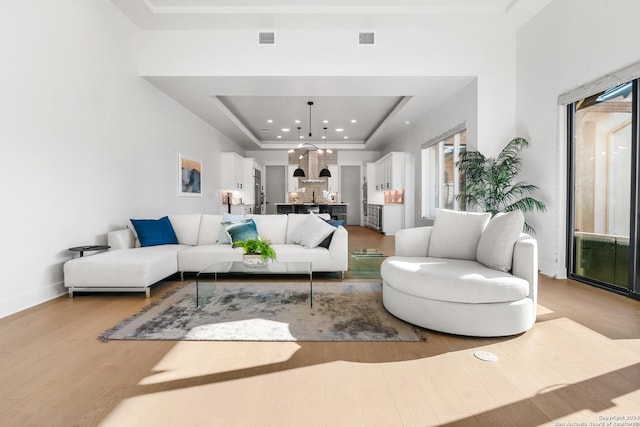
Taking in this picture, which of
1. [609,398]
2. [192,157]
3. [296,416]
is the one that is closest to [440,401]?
[296,416]

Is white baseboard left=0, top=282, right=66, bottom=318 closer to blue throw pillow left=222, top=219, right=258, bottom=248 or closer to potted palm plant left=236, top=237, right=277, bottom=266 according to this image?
blue throw pillow left=222, top=219, right=258, bottom=248

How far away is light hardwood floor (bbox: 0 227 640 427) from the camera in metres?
1.52

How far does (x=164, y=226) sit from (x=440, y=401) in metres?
4.07

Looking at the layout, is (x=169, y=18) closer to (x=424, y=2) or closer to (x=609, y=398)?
(x=424, y=2)

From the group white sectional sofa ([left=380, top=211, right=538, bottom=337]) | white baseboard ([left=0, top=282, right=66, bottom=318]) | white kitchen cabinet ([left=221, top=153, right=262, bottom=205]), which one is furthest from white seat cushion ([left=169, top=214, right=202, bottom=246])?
white kitchen cabinet ([left=221, top=153, right=262, bottom=205])

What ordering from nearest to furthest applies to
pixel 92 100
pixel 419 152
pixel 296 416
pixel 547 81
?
pixel 296 416 → pixel 92 100 → pixel 547 81 → pixel 419 152

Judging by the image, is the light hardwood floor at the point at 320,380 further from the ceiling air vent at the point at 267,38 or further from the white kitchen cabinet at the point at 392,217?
the white kitchen cabinet at the point at 392,217

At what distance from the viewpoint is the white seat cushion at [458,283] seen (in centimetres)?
230

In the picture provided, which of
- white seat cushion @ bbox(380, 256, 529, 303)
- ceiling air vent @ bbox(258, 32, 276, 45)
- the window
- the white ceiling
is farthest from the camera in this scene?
the window

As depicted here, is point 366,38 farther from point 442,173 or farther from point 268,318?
point 268,318

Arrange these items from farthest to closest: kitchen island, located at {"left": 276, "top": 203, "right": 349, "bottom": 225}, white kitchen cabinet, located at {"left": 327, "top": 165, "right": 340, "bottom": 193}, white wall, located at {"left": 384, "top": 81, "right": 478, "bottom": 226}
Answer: white kitchen cabinet, located at {"left": 327, "top": 165, "right": 340, "bottom": 193}, kitchen island, located at {"left": 276, "top": 203, "right": 349, "bottom": 225}, white wall, located at {"left": 384, "top": 81, "right": 478, "bottom": 226}

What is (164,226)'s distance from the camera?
4555mm

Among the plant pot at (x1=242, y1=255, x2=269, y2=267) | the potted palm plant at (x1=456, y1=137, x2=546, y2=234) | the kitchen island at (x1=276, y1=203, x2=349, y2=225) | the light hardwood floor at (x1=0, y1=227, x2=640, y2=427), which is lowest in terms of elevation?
the light hardwood floor at (x1=0, y1=227, x2=640, y2=427)

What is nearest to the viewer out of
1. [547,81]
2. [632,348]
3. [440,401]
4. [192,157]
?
[440,401]
